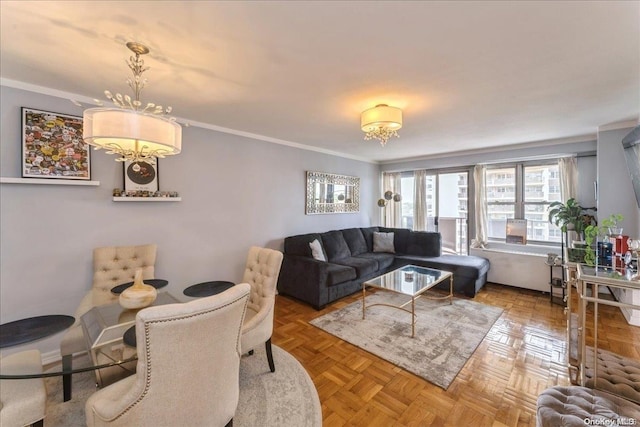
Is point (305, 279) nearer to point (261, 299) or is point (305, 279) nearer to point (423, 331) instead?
point (261, 299)

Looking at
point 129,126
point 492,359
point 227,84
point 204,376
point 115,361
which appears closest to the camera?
point 204,376

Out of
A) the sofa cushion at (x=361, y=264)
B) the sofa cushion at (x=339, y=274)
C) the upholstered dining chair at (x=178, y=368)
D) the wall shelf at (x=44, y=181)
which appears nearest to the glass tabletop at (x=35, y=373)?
the upholstered dining chair at (x=178, y=368)

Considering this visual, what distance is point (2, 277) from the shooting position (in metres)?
2.07

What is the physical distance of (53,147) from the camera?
88.3 inches

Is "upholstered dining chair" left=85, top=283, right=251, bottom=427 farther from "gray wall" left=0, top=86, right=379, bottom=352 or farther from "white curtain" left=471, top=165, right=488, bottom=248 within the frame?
"white curtain" left=471, top=165, right=488, bottom=248

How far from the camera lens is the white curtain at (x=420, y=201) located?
5578 mm

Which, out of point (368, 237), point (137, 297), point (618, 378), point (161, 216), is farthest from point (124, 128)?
point (368, 237)

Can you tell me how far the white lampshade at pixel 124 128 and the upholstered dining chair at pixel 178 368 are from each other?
1020mm

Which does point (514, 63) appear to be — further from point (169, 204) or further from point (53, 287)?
point (53, 287)

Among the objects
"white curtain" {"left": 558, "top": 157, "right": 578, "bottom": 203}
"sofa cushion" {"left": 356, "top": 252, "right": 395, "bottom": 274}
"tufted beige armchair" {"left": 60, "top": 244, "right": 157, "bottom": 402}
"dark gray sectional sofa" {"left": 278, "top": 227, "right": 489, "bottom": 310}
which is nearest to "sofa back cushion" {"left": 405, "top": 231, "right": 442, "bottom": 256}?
"dark gray sectional sofa" {"left": 278, "top": 227, "right": 489, "bottom": 310}

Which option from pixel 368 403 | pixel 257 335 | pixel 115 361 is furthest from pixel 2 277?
pixel 368 403

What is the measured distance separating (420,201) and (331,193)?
2.08 m

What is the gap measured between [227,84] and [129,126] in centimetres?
99

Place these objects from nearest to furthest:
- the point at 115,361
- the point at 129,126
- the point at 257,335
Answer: the point at 115,361 < the point at 129,126 < the point at 257,335
